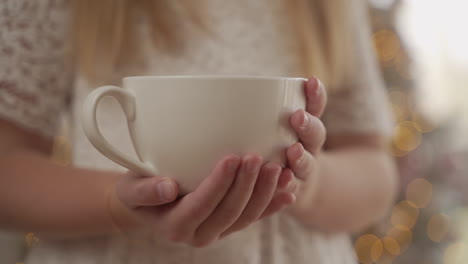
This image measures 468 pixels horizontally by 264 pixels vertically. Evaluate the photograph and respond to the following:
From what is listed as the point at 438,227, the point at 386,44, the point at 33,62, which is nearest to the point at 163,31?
the point at 33,62

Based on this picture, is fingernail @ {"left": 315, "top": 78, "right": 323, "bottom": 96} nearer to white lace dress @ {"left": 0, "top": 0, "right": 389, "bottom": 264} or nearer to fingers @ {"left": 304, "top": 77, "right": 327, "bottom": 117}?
fingers @ {"left": 304, "top": 77, "right": 327, "bottom": 117}

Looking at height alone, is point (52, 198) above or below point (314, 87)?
below

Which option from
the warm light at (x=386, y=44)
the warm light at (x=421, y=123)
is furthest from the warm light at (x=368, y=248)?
the warm light at (x=386, y=44)

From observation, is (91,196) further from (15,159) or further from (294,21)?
(294,21)

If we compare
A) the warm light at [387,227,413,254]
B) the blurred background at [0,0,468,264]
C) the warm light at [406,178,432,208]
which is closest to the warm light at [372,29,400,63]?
the blurred background at [0,0,468,264]

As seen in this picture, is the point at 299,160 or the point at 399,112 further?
the point at 399,112

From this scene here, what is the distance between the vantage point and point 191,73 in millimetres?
693

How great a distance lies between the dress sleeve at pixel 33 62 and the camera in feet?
1.92

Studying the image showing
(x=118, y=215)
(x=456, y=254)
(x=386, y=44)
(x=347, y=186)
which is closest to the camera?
(x=118, y=215)

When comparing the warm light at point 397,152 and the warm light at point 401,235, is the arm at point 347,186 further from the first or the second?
the warm light at point 401,235

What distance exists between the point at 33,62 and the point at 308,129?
40 centimetres

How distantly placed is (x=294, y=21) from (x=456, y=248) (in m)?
1.43

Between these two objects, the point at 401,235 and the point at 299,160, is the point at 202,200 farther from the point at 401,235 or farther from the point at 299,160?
the point at 401,235

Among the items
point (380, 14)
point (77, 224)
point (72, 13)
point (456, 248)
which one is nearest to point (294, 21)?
point (72, 13)
